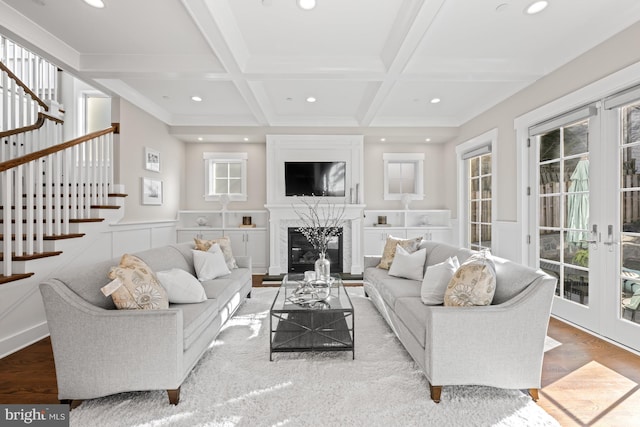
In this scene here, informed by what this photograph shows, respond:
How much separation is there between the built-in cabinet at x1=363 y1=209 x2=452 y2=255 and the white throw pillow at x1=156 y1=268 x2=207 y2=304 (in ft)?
12.3

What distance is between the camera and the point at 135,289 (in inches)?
80.1

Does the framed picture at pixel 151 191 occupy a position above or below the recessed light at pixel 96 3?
below

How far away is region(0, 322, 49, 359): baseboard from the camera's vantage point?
8.36 ft

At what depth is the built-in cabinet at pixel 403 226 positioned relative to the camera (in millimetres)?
5922

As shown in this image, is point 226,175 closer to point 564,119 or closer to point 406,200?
point 406,200

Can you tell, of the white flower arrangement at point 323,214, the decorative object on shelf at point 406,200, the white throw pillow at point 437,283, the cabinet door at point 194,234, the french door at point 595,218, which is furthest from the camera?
the decorative object on shelf at point 406,200

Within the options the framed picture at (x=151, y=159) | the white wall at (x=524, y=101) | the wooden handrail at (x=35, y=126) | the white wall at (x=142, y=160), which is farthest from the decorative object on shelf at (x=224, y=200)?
the white wall at (x=524, y=101)

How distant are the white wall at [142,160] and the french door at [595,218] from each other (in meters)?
5.19

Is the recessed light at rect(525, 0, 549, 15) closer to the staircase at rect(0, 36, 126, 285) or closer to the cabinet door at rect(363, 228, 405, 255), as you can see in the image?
the cabinet door at rect(363, 228, 405, 255)

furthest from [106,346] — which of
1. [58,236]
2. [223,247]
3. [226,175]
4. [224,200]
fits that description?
[226,175]

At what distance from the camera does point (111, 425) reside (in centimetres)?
170

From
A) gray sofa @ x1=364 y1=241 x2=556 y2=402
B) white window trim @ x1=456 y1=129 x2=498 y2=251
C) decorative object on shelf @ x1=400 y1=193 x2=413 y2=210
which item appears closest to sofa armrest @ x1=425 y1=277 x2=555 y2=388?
gray sofa @ x1=364 y1=241 x2=556 y2=402

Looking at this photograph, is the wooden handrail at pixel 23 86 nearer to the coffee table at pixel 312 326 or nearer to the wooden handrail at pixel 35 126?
the wooden handrail at pixel 35 126

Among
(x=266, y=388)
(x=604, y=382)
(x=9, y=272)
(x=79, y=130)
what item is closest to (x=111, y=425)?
(x=266, y=388)
